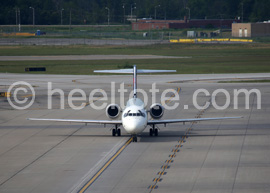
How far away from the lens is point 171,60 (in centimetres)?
9881

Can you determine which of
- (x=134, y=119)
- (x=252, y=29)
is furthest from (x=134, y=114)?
(x=252, y=29)

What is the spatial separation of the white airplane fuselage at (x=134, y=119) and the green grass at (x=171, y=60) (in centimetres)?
4955

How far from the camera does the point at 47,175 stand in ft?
88.6

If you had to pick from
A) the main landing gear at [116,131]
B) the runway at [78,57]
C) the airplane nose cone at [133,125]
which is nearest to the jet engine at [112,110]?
the main landing gear at [116,131]

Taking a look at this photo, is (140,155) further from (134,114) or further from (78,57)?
(78,57)

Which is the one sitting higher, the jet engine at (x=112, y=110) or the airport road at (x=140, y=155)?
the jet engine at (x=112, y=110)

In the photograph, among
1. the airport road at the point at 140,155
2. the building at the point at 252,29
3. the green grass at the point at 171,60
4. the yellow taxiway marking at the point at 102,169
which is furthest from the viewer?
the building at the point at 252,29

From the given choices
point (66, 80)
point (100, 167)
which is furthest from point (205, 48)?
point (100, 167)

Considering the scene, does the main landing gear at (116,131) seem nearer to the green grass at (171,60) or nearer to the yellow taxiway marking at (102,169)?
the yellow taxiway marking at (102,169)

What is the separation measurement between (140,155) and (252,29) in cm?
14235

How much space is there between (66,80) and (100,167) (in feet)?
155

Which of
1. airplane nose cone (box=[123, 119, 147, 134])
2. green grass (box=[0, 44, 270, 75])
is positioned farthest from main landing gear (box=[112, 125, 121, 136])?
green grass (box=[0, 44, 270, 75])

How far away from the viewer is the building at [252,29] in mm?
167250

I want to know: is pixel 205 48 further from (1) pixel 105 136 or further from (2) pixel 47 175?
(2) pixel 47 175
